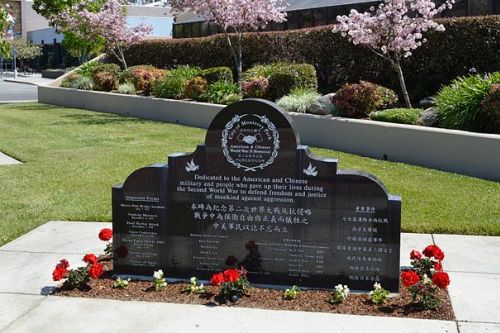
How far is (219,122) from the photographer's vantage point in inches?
223

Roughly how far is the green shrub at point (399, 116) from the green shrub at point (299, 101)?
7.03 ft

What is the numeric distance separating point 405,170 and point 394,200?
5790 millimetres

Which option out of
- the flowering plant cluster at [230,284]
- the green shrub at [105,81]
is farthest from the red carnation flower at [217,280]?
the green shrub at [105,81]

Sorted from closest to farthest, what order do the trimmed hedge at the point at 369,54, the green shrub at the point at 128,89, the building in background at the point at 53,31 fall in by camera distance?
1. the trimmed hedge at the point at 369,54
2. the green shrub at the point at 128,89
3. the building in background at the point at 53,31

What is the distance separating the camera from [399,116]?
41.2 feet

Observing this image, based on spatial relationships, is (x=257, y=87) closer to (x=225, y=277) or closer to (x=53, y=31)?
(x=225, y=277)

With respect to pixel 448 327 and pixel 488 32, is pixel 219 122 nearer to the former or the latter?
pixel 448 327

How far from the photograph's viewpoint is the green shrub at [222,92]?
58.4 feet

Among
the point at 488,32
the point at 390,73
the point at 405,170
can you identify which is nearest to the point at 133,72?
the point at 390,73

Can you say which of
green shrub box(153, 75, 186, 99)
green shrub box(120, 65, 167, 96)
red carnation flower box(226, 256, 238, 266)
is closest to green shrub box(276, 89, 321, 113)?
green shrub box(153, 75, 186, 99)

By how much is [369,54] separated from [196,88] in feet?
16.5

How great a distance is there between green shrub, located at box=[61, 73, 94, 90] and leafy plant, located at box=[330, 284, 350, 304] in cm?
2170

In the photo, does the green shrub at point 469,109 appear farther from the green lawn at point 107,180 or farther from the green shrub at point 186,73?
the green shrub at point 186,73

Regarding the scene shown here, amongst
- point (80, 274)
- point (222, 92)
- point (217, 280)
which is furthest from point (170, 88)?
point (217, 280)
